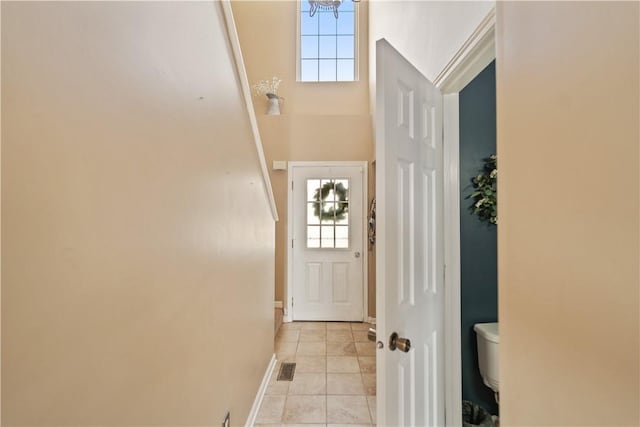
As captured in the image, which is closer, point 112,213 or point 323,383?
point 112,213

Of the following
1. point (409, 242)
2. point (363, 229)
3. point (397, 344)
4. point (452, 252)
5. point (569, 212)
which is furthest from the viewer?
point (363, 229)

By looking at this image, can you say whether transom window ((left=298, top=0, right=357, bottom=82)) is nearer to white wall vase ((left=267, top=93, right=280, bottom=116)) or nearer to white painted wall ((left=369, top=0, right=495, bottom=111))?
white wall vase ((left=267, top=93, right=280, bottom=116))

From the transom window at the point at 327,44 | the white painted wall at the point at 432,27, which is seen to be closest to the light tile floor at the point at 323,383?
the white painted wall at the point at 432,27

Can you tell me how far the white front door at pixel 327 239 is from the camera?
3705mm

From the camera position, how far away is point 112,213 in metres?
0.63

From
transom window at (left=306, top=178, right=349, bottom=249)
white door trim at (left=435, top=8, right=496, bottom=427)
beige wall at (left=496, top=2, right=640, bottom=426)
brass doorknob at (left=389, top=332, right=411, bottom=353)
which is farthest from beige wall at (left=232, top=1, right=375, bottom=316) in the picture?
beige wall at (left=496, top=2, right=640, bottom=426)

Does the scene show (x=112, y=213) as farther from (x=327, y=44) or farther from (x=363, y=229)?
(x=327, y=44)

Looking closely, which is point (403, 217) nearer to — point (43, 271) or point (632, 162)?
point (632, 162)

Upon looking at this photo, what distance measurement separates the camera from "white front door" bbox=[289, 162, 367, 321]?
12.2 ft

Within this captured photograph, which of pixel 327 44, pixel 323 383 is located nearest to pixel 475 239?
pixel 323 383

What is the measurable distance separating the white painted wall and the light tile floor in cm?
216

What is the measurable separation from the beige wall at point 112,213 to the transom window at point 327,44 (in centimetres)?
331

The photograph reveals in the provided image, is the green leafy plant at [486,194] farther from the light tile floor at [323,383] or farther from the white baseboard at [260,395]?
the white baseboard at [260,395]

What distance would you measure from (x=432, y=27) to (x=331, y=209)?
236cm
